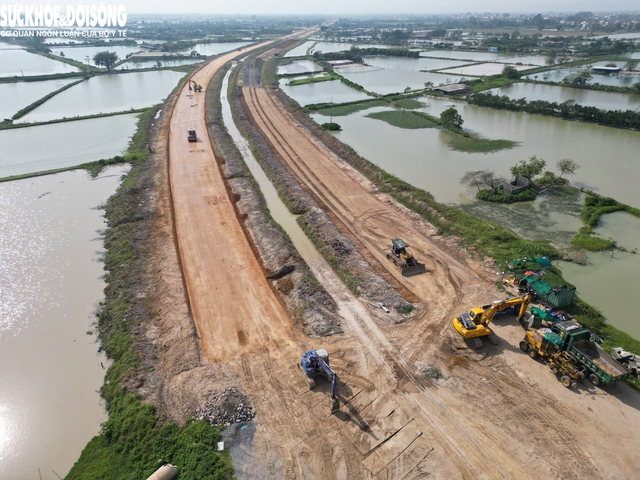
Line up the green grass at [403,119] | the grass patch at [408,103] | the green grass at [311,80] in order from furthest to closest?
the green grass at [311,80], the grass patch at [408,103], the green grass at [403,119]

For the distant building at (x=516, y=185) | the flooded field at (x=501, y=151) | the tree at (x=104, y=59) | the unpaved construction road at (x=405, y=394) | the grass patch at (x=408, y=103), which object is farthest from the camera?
the tree at (x=104, y=59)

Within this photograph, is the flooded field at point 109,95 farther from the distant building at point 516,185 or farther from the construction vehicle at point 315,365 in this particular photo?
the construction vehicle at point 315,365

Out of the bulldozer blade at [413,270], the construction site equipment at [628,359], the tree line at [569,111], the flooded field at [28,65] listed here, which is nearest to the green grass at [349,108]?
the tree line at [569,111]

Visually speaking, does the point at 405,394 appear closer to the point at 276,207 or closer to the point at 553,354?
the point at 553,354

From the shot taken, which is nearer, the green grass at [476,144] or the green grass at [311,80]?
the green grass at [476,144]

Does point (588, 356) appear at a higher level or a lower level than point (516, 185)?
lower

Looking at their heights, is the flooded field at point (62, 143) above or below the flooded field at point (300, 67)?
below

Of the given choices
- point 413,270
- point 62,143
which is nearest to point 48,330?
point 413,270
